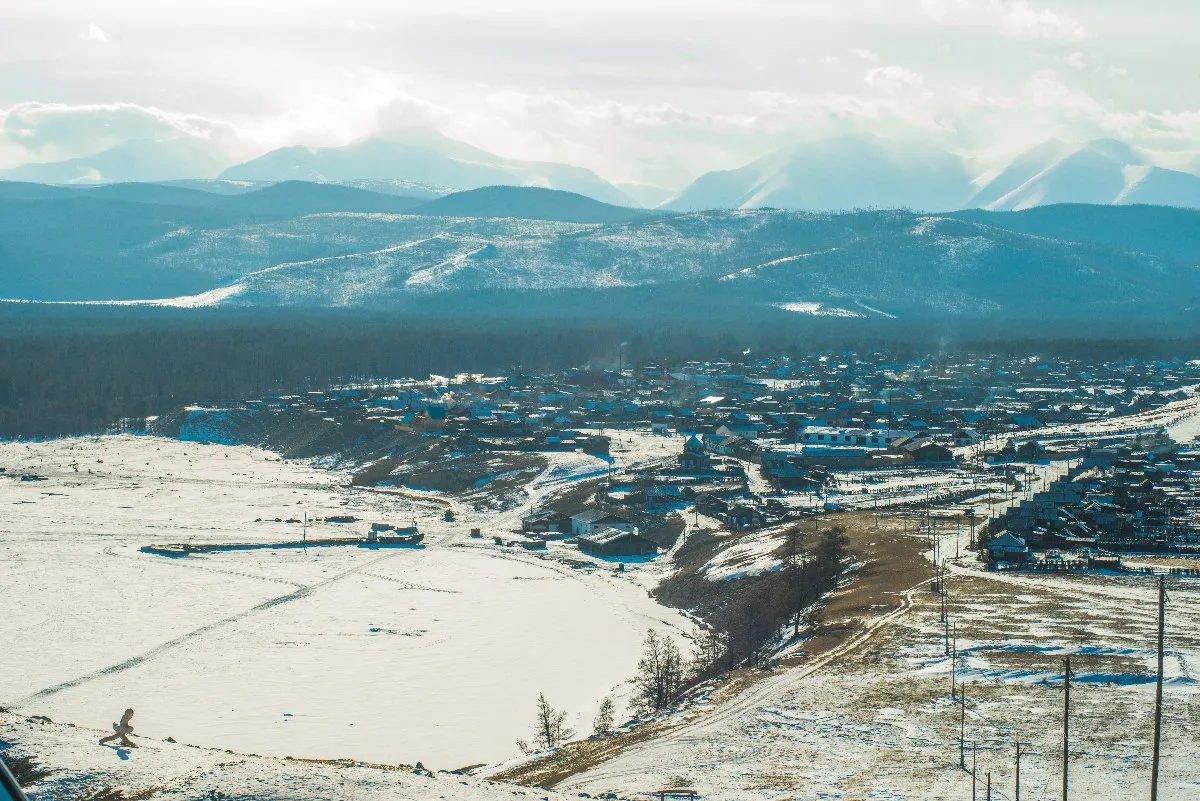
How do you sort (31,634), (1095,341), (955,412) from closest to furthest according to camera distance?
(31,634)
(955,412)
(1095,341)

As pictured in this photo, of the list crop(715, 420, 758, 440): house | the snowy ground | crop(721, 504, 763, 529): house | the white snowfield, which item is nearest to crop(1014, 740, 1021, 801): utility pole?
the snowy ground

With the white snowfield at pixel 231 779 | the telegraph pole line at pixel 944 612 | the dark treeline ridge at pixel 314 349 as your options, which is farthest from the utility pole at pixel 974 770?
the dark treeline ridge at pixel 314 349

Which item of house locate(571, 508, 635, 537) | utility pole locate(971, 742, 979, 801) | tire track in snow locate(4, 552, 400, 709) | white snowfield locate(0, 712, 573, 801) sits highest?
white snowfield locate(0, 712, 573, 801)

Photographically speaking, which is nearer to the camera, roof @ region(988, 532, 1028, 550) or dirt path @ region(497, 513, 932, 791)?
dirt path @ region(497, 513, 932, 791)

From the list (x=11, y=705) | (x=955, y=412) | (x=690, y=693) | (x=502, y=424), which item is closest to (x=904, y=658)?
(x=690, y=693)

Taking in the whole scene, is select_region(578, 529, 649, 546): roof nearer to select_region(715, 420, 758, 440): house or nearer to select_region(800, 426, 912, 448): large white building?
select_region(800, 426, 912, 448): large white building

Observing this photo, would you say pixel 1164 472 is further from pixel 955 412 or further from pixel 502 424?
pixel 502 424

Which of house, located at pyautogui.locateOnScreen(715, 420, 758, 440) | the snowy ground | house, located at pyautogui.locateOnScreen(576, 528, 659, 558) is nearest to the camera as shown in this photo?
the snowy ground
